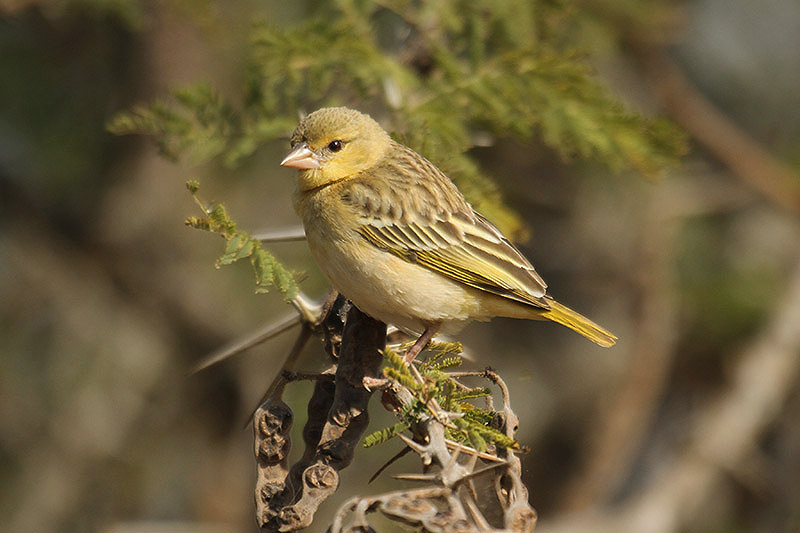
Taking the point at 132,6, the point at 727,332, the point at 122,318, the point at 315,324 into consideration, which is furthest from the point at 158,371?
the point at 315,324

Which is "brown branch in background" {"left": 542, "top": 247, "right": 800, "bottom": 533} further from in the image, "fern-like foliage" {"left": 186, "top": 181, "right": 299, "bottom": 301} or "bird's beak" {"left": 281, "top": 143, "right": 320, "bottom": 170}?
"fern-like foliage" {"left": 186, "top": 181, "right": 299, "bottom": 301}

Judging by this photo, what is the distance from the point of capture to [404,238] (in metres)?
4.12

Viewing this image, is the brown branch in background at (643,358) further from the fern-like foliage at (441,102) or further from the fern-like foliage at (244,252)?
the fern-like foliage at (244,252)

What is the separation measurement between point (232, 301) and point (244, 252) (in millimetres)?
5330

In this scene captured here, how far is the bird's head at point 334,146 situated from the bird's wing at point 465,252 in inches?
15.3

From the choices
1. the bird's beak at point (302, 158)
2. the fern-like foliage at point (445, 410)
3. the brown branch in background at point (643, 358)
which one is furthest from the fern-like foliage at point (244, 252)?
the brown branch in background at point (643, 358)

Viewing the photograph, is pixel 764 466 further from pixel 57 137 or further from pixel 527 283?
pixel 57 137

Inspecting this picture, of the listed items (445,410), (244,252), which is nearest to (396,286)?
(244,252)

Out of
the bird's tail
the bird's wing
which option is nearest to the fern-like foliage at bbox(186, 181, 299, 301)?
the bird's wing

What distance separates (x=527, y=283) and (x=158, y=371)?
5.61m

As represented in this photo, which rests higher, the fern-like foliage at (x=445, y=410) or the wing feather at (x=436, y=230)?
the fern-like foliage at (x=445, y=410)

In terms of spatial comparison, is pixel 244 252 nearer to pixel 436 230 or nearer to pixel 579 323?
pixel 436 230

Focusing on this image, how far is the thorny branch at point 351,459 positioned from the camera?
205 centimetres

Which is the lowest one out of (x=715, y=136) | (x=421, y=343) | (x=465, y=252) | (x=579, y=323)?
(x=715, y=136)
